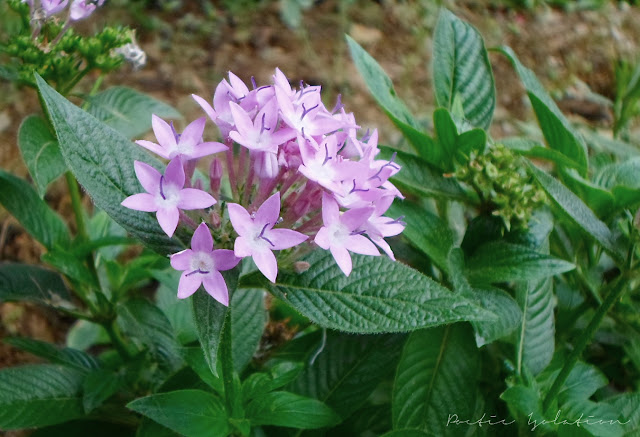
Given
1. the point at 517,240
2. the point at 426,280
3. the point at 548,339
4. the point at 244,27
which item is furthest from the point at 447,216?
the point at 244,27

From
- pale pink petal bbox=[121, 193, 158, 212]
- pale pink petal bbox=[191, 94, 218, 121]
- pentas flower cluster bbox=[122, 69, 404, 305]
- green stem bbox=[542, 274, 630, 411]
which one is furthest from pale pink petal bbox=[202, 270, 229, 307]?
green stem bbox=[542, 274, 630, 411]

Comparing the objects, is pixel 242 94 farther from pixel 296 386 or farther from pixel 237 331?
pixel 296 386

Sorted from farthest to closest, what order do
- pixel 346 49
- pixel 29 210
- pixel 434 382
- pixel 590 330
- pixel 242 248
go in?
pixel 346 49 < pixel 29 210 < pixel 434 382 < pixel 590 330 < pixel 242 248

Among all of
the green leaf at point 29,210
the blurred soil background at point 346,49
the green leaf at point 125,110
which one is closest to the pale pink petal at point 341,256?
the green leaf at point 125,110

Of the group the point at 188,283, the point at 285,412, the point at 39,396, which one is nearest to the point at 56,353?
the point at 39,396

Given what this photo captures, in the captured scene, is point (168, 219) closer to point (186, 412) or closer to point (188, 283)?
point (188, 283)

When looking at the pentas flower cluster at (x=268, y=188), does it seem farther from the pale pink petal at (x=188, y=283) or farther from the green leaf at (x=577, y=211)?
the green leaf at (x=577, y=211)
